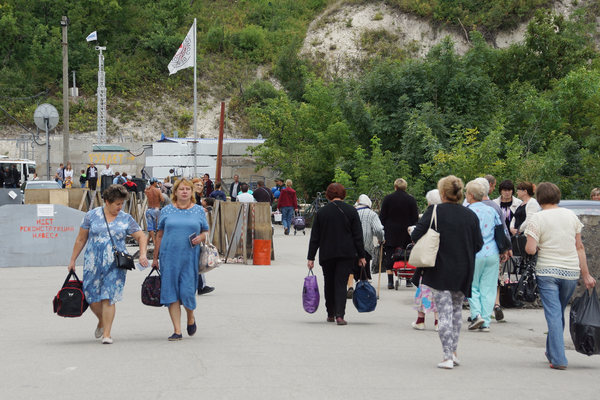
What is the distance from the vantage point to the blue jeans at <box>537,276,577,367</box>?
6.18m

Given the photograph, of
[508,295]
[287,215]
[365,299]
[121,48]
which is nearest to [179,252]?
[365,299]

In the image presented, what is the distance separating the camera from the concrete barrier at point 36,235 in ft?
47.3

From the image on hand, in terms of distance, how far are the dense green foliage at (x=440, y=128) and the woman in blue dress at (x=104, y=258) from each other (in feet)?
48.3

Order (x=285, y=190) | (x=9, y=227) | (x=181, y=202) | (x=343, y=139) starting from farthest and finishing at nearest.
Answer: (x=343, y=139) → (x=285, y=190) → (x=9, y=227) → (x=181, y=202)

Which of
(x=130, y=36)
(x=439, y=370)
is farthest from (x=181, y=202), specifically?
(x=130, y=36)

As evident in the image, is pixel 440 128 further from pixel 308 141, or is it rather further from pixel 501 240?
pixel 501 240

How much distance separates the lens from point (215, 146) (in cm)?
3188

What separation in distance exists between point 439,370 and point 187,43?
92.5ft

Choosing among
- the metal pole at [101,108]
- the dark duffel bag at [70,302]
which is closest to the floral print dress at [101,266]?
the dark duffel bag at [70,302]

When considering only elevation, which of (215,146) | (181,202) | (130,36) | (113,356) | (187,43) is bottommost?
(113,356)

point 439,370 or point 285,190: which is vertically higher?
point 285,190

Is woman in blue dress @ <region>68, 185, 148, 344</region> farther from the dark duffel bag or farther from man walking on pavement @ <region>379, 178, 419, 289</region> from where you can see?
man walking on pavement @ <region>379, 178, 419, 289</region>

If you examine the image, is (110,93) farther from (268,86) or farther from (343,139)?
(343,139)

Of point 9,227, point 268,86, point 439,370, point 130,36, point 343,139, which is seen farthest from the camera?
point 130,36
